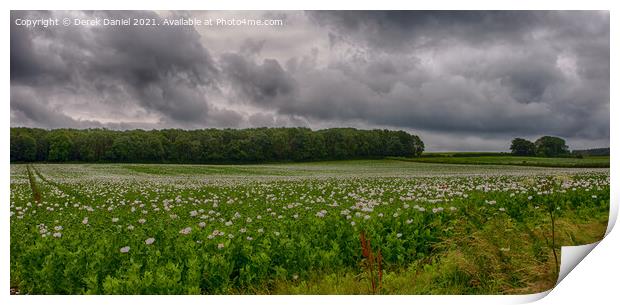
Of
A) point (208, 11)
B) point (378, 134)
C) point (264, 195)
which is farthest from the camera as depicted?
point (264, 195)

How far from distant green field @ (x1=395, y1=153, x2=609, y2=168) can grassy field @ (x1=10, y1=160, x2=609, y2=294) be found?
0.12 meters

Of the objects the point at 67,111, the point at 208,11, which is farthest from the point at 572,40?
the point at 67,111

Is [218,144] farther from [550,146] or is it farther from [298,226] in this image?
[550,146]

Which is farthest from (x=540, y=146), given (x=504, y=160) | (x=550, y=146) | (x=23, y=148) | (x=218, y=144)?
(x=23, y=148)

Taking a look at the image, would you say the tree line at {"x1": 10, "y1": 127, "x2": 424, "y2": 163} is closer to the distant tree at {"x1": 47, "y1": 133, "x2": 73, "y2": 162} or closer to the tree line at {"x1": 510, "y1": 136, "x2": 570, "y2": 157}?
the distant tree at {"x1": 47, "y1": 133, "x2": 73, "y2": 162}

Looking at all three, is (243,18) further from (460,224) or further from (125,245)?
(460,224)

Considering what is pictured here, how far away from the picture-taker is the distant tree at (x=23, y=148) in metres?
5.92

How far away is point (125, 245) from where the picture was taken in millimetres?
5449

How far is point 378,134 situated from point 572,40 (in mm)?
2520

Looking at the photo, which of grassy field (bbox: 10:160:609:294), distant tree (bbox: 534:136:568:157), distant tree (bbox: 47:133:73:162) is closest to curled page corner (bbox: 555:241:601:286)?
grassy field (bbox: 10:160:609:294)

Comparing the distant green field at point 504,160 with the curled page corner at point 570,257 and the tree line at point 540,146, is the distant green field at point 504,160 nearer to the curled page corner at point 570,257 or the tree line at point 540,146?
the tree line at point 540,146

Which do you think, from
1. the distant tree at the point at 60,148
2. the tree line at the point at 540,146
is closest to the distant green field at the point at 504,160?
the tree line at the point at 540,146

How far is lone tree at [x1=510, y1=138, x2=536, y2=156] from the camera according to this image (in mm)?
6641

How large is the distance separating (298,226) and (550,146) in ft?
11.1
